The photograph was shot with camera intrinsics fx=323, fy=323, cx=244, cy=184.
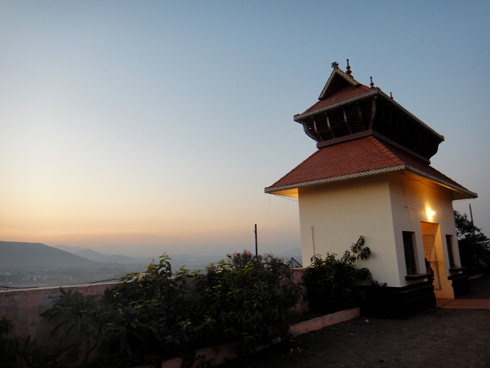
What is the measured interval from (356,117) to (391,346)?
706 cm

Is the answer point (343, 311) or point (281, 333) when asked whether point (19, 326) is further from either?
point (343, 311)

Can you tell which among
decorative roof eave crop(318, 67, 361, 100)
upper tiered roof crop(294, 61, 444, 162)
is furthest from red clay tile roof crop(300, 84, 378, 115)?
decorative roof eave crop(318, 67, 361, 100)

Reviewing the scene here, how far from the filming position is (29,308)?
4.44 metres

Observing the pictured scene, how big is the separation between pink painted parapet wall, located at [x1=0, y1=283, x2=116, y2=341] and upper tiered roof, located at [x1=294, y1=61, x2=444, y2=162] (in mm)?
9531

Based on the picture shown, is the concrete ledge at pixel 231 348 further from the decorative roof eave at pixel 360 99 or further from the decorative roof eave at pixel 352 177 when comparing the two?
the decorative roof eave at pixel 360 99

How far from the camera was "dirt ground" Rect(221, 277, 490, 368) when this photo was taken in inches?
217

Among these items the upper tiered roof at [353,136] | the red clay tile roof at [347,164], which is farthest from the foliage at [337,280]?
the upper tiered roof at [353,136]

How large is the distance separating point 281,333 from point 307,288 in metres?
3.15

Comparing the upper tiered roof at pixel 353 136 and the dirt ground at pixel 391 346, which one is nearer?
the dirt ground at pixel 391 346

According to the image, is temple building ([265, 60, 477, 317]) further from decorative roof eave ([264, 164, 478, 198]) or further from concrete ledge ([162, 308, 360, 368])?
concrete ledge ([162, 308, 360, 368])

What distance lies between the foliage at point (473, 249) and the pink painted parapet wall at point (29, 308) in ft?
61.7

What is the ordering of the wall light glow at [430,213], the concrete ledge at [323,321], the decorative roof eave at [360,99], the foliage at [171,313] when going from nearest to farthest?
the foliage at [171,313] → the concrete ledge at [323,321] → the decorative roof eave at [360,99] → the wall light glow at [430,213]

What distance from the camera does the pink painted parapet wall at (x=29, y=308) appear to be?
4.29m

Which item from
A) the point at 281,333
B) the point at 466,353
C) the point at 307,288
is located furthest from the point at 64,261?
the point at 466,353
